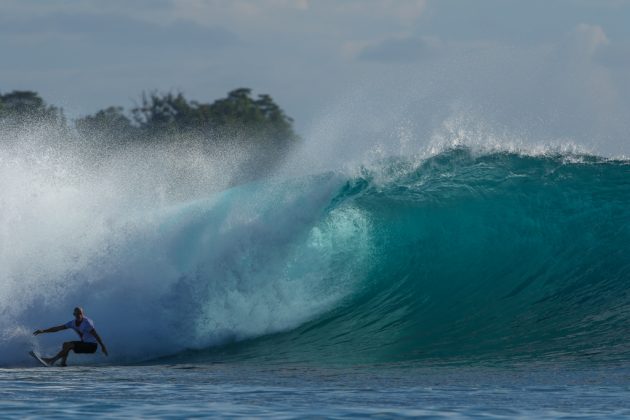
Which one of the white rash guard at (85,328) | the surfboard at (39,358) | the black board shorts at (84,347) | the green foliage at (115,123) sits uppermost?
the green foliage at (115,123)

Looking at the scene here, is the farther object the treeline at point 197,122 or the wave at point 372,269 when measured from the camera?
the treeline at point 197,122

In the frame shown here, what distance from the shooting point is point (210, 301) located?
15.6 metres

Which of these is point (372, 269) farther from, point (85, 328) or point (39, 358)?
point (39, 358)

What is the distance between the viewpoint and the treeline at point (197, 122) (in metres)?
59.1

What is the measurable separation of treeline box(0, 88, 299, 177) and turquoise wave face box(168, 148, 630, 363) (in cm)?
3351

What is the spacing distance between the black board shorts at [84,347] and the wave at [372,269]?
816 millimetres

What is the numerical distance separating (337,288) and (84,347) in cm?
439

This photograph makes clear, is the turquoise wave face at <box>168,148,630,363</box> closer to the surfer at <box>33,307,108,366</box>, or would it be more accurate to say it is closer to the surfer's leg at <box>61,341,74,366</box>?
the surfer at <box>33,307,108,366</box>

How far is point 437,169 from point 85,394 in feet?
32.1

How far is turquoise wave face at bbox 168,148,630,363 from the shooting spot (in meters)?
13.8

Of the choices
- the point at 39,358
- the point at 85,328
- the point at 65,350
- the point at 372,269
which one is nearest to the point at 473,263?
the point at 372,269

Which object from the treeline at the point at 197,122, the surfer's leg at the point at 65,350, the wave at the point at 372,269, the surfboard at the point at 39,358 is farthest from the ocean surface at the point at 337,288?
the treeline at the point at 197,122

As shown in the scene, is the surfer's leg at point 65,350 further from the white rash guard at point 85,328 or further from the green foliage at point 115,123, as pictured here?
the green foliage at point 115,123

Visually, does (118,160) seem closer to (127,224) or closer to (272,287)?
(127,224)
